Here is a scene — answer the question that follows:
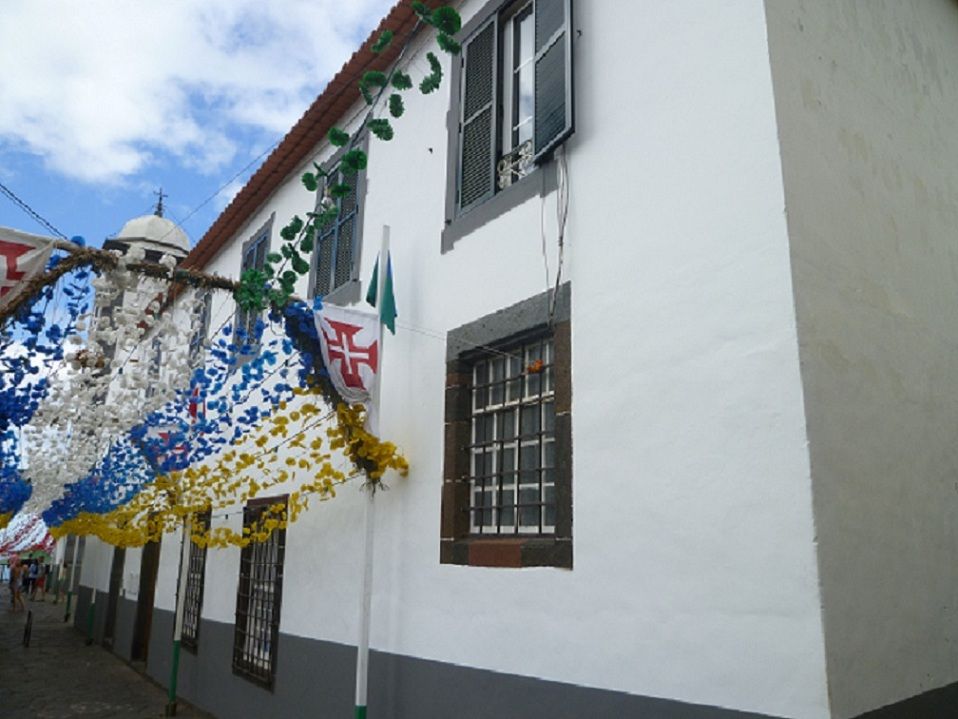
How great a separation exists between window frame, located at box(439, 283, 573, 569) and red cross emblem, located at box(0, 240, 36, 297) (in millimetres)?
3027

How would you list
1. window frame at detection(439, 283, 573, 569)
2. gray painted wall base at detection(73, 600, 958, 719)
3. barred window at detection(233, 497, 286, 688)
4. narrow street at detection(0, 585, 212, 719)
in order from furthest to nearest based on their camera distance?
narrow street at detection(0, 585, 212, 719) → barred window at detection(233, 497, 286, 688) → window frame at detection(439, 283, 573, 569) → gray painted wall base at detection(73, 600, 958, 719)

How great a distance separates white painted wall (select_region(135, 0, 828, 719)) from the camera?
370 centimetres

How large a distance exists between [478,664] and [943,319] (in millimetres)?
3897

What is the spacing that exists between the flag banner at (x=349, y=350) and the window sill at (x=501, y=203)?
964 mm

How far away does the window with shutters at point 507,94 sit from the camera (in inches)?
221

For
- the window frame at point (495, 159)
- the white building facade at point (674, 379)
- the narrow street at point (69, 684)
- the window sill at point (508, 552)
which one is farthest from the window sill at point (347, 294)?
the narrow street at point (69, 684)

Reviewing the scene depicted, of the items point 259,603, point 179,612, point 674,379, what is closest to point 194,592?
point 179,612

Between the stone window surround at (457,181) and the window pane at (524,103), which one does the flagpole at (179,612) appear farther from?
the window pane at (524,103)

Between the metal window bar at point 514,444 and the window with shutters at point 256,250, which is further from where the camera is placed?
the window with shutters at point 256,250

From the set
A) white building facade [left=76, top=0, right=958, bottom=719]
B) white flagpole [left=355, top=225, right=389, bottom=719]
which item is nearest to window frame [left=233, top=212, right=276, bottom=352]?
white flagpole [left=355, top=225, right=389, bottom=719]

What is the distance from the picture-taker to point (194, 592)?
11.1 m

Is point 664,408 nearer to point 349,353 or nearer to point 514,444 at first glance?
point 514,444

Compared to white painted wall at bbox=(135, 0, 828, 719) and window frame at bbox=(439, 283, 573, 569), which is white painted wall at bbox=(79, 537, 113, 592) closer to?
white painted wall at bbox=(135, 0, 828, 719)

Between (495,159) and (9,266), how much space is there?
3.51 m
